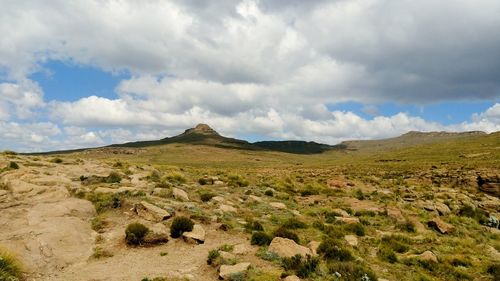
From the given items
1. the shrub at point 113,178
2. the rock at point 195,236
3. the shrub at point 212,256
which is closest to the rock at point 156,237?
the rock at point 195,236

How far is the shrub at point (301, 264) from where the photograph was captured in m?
16.5

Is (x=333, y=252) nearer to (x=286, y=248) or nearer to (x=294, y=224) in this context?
(x=286, y=248)

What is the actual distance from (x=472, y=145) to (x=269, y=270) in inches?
8549

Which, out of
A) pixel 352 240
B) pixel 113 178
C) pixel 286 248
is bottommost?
pixel 352 240

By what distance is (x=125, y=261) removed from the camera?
1816cm

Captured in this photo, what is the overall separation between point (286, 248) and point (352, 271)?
136 inches

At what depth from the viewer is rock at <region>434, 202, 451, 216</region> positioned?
37.6 metres

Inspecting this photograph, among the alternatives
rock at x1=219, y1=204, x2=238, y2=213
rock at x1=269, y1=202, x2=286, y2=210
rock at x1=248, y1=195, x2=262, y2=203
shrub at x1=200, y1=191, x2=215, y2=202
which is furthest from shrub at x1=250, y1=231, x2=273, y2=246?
rock at x1=248, y1=195, x2=262, y2=203

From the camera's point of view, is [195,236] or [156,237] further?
[195,236]

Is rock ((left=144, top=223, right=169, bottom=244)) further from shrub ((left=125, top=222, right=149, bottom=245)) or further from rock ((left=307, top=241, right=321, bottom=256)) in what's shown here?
rock ((left=307, top=241, right=321, bottom=256))

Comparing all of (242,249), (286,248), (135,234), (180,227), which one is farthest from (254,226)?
(135,234)

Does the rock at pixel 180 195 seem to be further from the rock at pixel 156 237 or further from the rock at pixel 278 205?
the rock at pixel 156 237

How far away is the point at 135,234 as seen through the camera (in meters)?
20.3

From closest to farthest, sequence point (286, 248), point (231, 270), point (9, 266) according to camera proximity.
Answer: point (9, 266)
point (231, 270)
point (286, 248)
